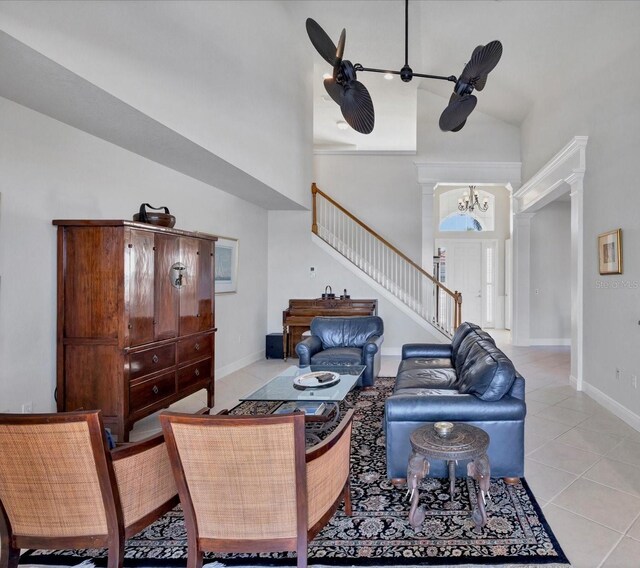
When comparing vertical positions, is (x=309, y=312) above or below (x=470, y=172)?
below

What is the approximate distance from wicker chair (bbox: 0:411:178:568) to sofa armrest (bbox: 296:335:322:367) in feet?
9.61

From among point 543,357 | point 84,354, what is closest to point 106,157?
point 84,354

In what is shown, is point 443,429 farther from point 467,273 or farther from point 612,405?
point 467,273

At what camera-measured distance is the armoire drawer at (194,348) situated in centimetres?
356

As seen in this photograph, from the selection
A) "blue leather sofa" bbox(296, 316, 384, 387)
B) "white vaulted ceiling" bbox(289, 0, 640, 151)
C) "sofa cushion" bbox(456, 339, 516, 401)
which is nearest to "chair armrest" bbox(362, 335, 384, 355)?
"blue leather sofa" bbox(296, 316, 384, 387)

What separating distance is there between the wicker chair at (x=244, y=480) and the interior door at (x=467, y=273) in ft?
29.6

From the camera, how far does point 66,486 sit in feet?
4.75

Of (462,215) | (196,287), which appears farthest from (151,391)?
(462,215)

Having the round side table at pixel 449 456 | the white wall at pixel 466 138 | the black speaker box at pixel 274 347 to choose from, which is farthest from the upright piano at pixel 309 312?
the round side table at pixel 449 456

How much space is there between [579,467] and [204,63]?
446cm

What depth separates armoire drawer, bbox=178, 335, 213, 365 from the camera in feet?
11.7

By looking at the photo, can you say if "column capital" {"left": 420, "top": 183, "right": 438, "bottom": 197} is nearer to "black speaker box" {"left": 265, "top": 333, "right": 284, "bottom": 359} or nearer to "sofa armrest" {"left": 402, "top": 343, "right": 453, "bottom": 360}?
"black speaker box" {"left": 265, "top": 333, "right": 284, "bottom": 359}

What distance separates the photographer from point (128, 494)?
5.15ft

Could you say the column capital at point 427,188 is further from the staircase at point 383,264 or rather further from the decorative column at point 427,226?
the staircase at point 383,264
